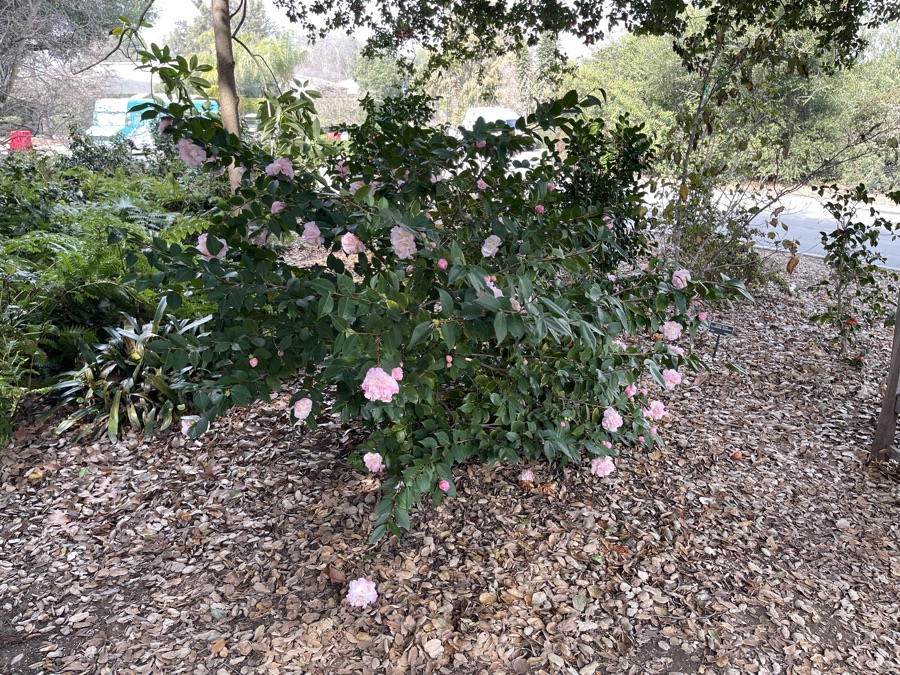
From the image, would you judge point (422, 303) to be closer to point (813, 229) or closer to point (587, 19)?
point (587, 19)

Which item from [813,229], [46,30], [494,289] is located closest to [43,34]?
[46,30]

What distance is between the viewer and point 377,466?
1896 mm

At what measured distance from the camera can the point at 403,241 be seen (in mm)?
1549

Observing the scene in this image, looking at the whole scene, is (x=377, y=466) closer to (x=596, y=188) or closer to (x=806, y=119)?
(x=596, y=188)

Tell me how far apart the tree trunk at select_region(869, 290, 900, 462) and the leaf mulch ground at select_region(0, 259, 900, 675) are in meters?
0.09

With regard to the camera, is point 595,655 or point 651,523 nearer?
point 595,655

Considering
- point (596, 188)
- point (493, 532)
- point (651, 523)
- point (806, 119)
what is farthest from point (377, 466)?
point (806, 119)

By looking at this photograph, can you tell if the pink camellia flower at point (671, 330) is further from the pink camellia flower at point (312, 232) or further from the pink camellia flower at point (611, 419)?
the pink camellia flower at point (312, 232)

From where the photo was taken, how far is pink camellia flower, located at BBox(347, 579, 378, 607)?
169 cm

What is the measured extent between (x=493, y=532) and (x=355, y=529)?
0.47 m

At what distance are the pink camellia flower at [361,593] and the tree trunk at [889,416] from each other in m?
2.32

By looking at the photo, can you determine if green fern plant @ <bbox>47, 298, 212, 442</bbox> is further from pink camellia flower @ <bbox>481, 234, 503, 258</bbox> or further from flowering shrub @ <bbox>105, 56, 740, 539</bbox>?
pink camellia flower @ <bbox>481, 234, 503, 258</bbox>

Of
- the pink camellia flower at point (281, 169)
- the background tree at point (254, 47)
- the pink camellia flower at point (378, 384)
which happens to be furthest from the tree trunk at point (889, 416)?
the background tree at point (254, 47)

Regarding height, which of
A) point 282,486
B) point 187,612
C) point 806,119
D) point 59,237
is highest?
point 806,119
